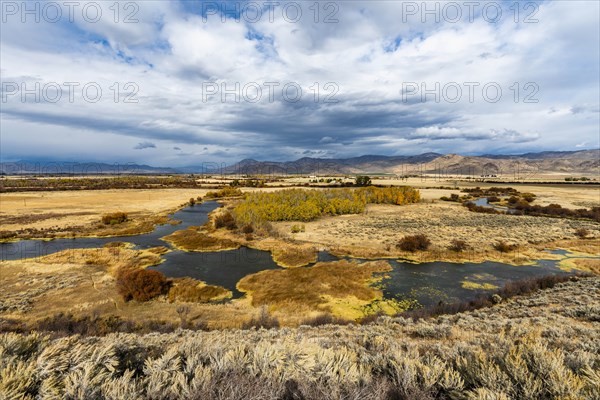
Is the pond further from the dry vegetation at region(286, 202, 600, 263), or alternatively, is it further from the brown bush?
the dry vegetation at region(286, 202, 600, 263)

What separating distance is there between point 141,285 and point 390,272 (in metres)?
18.2

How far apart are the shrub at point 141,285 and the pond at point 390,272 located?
341 centimetres

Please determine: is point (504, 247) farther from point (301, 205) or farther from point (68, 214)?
point (68, 214)

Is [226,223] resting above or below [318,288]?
above

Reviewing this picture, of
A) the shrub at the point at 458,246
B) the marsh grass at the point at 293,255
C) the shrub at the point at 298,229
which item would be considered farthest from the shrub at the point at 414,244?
the shrub at the point at 298,229

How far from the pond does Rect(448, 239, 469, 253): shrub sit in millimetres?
3095

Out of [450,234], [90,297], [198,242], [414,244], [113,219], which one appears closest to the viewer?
[90,297]

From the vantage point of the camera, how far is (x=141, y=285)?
57.2ft

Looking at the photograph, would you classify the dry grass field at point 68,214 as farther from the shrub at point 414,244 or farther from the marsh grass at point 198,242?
the shrub at point 414,244

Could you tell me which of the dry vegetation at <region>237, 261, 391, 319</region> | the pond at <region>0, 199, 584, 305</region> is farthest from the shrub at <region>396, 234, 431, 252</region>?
the dry vegetation at <region>237, 261, 391, 319</region>

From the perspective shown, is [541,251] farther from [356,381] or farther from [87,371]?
[87,371]

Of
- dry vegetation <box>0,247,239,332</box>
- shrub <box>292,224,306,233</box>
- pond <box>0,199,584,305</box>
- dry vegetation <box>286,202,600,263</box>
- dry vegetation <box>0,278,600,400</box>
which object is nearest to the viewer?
dry vegetation <box>0,278,600,400</box>

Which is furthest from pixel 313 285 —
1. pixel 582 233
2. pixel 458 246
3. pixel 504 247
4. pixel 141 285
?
pixel 582 233

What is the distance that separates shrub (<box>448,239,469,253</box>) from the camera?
26.6 m
